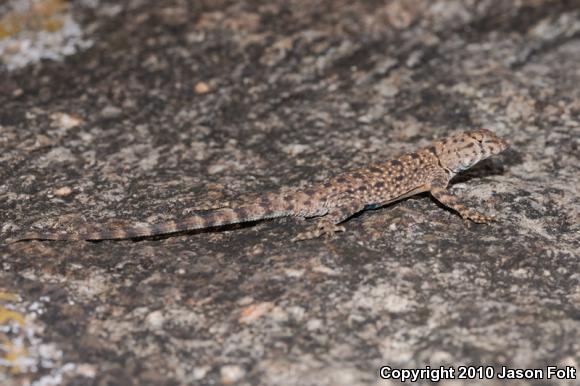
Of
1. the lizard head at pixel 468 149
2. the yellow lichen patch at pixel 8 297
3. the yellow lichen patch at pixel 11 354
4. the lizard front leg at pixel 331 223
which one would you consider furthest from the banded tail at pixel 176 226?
the lizard head at pixel 468 149

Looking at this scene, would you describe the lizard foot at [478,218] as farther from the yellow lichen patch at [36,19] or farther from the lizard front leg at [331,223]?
the yellow lichen patch at [36,19]

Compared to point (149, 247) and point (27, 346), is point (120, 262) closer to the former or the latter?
point (149, 247)

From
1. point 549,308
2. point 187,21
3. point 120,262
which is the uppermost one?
point 187,21

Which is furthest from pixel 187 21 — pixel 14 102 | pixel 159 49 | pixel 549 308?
pixel 549 308

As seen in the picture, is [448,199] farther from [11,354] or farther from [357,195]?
[11,354]

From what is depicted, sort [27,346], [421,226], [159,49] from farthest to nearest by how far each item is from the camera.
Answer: [159,49]
[421,226]
[27,346]

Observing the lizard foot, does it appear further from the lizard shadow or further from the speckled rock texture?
the lizard shadow

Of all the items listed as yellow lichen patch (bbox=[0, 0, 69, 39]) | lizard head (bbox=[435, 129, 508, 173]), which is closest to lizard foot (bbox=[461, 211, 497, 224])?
lizard head (bbox=[435, 129, 508, 173])
